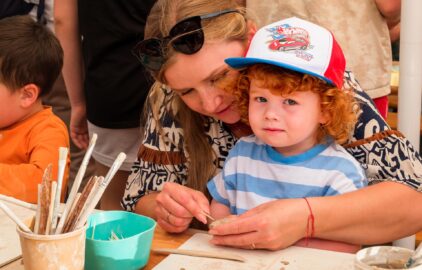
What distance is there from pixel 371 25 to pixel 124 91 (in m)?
0.95

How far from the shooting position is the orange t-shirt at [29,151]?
1.83 metres

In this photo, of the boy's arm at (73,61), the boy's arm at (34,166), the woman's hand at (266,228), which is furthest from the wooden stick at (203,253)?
the boy's arm at (73,61)

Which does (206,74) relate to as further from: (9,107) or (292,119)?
(9,107)

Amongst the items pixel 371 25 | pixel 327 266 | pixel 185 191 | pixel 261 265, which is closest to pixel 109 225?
pixel 185 191

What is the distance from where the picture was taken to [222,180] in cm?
154

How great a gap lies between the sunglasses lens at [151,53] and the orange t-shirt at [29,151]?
1.55 feet

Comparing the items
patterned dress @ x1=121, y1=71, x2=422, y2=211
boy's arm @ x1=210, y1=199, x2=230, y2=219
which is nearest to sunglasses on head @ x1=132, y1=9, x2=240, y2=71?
patterned dress @ x1=121, y1=71, x2=422, y2=211

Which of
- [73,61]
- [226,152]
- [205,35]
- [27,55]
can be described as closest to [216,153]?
[226,152]

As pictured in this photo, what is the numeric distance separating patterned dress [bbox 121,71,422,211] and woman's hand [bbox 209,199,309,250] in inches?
11.5

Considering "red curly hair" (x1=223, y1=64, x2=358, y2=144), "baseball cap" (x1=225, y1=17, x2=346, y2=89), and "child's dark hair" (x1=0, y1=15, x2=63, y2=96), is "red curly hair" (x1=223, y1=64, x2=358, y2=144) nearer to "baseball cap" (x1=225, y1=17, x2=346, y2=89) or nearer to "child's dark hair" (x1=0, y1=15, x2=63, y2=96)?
"baseball cap" (x1=225, y1=17, x2=346, y2=89)

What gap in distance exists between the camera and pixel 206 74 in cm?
153

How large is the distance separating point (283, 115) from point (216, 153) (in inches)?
14.3

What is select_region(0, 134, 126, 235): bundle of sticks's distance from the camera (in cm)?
102

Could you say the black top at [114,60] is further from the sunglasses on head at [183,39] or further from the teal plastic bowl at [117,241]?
the teal plastic bowl at [117,241]
